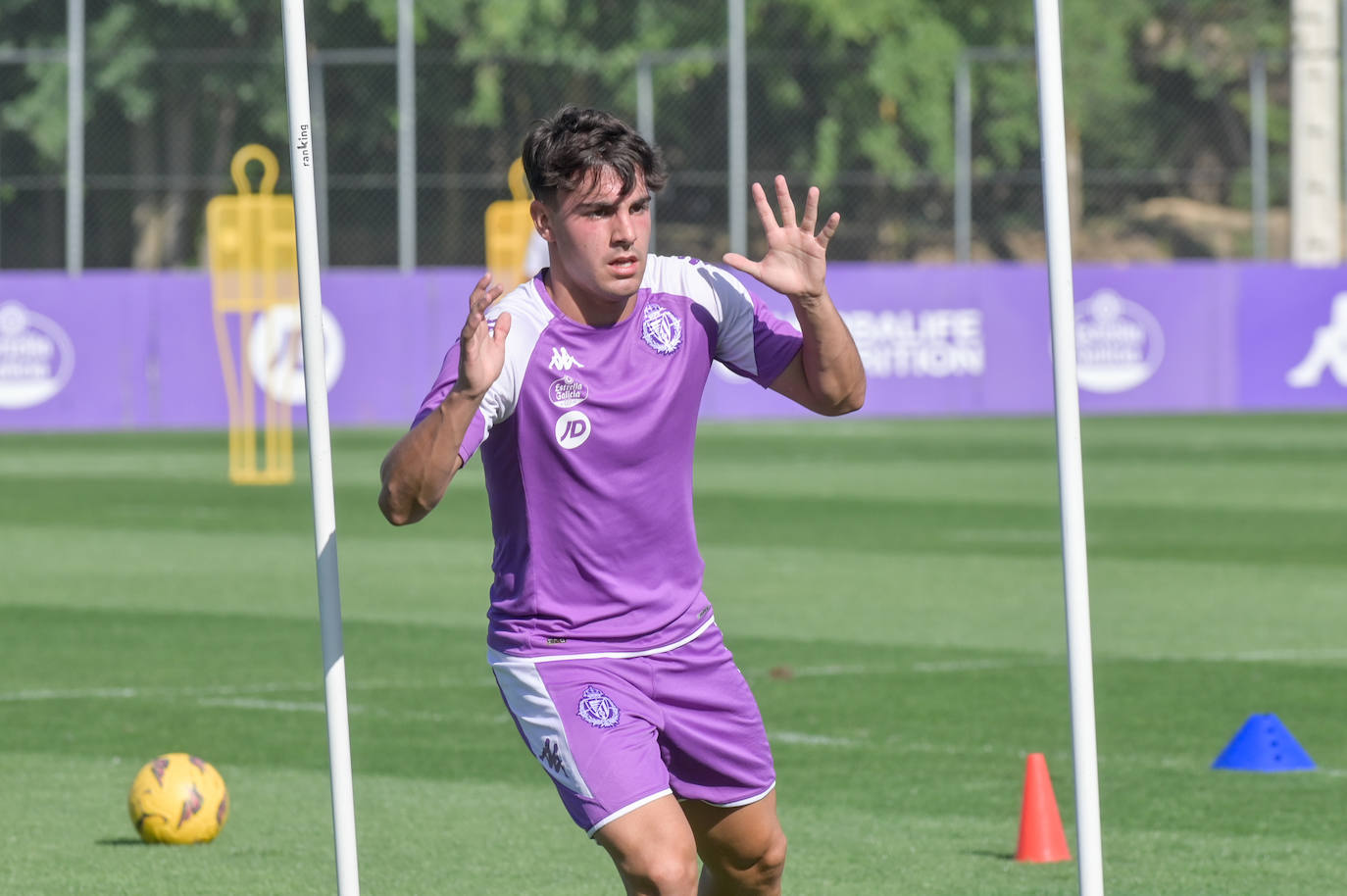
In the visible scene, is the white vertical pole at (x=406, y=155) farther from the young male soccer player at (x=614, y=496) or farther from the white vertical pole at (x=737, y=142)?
the young male soccer player at (x=614, y=496)

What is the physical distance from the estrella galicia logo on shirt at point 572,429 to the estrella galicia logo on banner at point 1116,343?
27063 millimetres

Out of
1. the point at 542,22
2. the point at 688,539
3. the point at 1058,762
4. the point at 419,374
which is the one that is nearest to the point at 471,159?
the point at 542,22

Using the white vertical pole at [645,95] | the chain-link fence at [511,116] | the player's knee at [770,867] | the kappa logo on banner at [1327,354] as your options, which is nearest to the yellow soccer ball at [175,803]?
the player's knee at [770,867]

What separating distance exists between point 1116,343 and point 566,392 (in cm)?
2751

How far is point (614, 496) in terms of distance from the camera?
5.09 m

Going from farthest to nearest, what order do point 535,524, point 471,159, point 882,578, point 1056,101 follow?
point 471,159, point 882,578, point 535,524, point 1056,101

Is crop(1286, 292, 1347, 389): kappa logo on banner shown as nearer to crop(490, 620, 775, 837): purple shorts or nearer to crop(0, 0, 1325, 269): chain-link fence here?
crop(0, 0, 1325, 269): chain-link fence

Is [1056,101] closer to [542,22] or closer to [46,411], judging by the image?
[46,411]

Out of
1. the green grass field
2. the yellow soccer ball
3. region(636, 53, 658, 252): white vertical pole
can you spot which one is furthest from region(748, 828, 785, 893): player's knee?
region(636, 53, 658, 252): white vertical pole

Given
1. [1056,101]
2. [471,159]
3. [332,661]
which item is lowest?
[332,661]

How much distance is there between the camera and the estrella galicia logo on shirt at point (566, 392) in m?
5.03

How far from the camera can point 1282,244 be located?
58500 millimetres

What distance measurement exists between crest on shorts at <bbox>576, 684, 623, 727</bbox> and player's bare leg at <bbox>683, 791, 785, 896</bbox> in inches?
16.9

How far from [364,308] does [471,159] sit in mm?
9760
